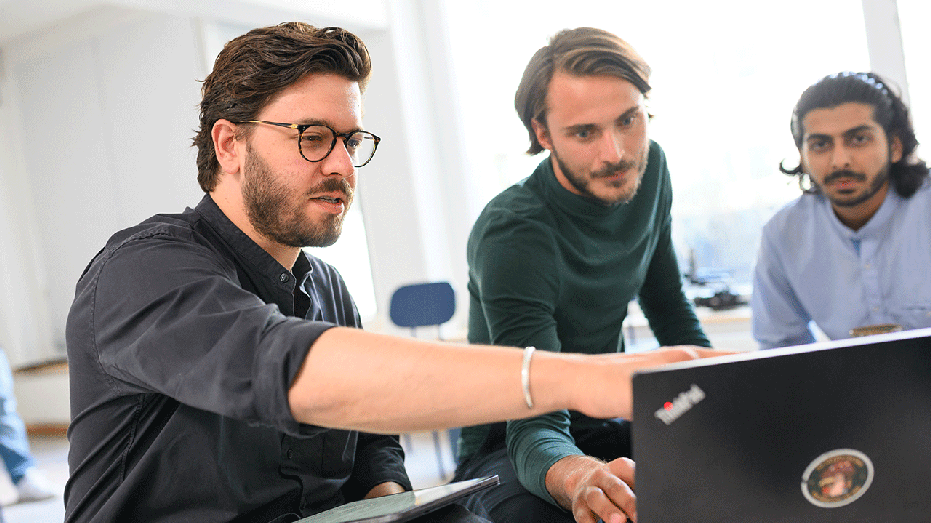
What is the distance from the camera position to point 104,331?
A: 1028 mm

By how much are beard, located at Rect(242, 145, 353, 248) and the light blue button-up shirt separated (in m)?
1.47

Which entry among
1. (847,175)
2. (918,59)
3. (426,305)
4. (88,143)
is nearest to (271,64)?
(847,175)

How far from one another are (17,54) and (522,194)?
6.81 meters

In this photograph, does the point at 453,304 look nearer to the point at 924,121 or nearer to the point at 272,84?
the point at 924,121

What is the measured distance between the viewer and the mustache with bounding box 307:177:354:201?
131 centimetres

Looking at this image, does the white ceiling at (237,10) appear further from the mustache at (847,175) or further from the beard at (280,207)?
the mustache at (847,175)

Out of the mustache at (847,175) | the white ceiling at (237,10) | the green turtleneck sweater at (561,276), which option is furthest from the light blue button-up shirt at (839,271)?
the white ceiling at (237,10)

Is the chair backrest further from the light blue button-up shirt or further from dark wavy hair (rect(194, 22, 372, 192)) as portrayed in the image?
dark wavy hair (rect(194, 22, 372, 192))

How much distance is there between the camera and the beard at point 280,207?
4.25 ft

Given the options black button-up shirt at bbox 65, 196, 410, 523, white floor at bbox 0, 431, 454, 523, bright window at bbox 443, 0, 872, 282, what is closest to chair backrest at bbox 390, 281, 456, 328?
white floor at bbox 0, 431, 454, 523

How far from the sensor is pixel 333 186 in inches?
52.2

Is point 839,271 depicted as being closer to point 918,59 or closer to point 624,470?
point 624,470

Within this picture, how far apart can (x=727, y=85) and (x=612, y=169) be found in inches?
127

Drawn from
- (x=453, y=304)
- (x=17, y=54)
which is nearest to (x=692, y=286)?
(x=453, y=304)
